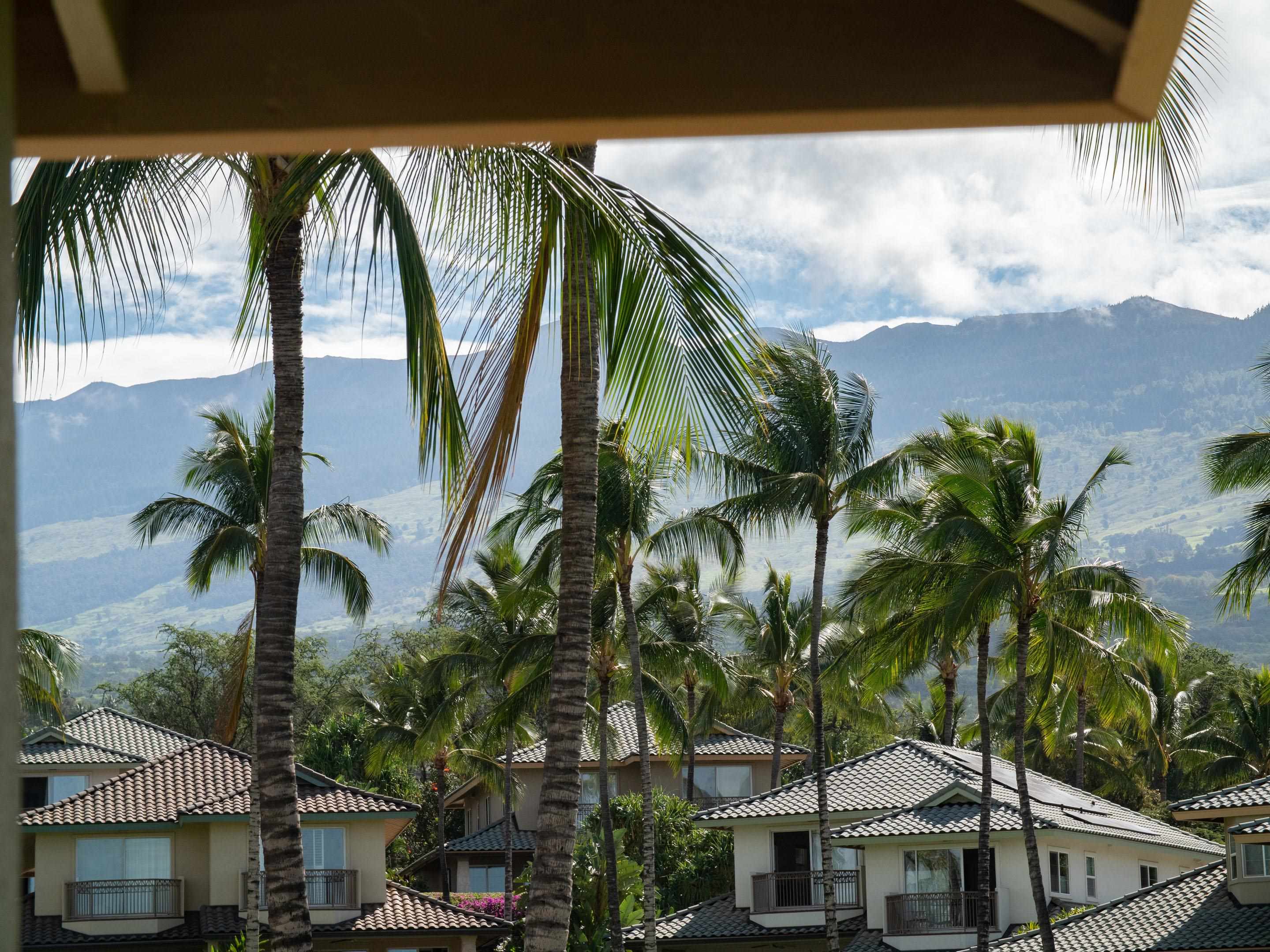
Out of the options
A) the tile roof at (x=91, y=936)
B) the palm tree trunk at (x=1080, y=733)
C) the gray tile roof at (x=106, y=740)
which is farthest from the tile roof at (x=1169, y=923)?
the gray tile roof at (x=106, y=740)

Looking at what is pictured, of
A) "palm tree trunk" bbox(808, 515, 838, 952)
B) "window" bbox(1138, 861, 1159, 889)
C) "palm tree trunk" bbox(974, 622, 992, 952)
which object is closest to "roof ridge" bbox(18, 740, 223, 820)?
"palm tree trunk" bbox(808, 515, 838, 952)

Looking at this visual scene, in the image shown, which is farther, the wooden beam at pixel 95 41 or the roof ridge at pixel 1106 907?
the roof ridge at pixel 1106 907

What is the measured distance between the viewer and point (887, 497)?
30188mm

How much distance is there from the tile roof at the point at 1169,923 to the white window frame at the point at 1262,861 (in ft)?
1.87

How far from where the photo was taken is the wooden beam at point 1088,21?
281 cm

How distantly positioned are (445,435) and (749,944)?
95.9 ft

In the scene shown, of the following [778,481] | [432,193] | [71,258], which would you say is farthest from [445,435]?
[778,481]

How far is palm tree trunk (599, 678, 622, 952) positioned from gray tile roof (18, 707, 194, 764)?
14078mm

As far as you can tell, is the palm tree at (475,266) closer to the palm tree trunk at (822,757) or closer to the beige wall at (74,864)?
the palm tree trunk at (822,757)

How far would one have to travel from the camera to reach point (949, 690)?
143 feet

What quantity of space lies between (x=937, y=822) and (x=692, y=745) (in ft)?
55.9

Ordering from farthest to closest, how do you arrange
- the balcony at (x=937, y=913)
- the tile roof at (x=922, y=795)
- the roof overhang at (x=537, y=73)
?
the tile roof at (x=922, y=795) < the balcony at (x=937, y=913) < the roof overhang at (x=537, y=73)

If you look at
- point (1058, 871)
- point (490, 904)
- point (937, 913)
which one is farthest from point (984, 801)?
point (490, 904)

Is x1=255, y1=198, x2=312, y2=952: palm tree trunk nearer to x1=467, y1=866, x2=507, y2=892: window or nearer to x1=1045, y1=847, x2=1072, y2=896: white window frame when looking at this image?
x1=1045, y1=847, x2=1072, y2=896: white window frame
